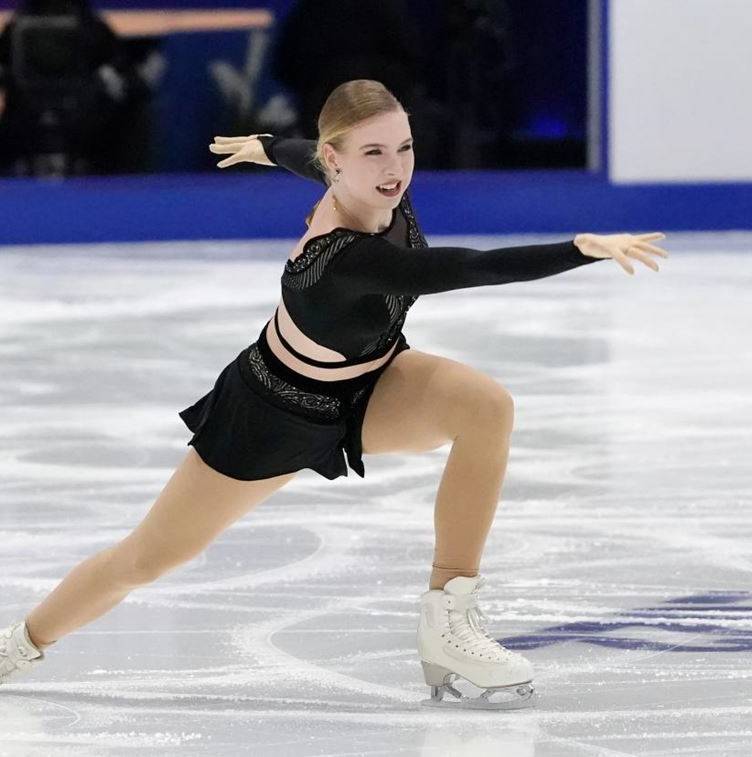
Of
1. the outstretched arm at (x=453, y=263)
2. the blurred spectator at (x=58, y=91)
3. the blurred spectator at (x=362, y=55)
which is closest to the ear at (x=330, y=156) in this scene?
the outstretched arm at (x=453, y=263)

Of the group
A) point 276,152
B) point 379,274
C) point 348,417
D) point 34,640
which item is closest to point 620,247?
point 379,274

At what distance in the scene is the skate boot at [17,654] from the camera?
2359 mm

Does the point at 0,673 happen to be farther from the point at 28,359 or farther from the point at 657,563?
the point at 28,359

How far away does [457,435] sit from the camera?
89.0 inches

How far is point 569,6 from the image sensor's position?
10.6 m

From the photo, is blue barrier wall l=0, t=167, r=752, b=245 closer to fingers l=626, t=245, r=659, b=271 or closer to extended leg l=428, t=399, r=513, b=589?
extended leg l=428, t=399, r=513, b=589

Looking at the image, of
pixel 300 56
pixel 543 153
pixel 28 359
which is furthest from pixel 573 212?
pixel 28 359

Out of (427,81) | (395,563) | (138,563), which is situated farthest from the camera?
(427,81)

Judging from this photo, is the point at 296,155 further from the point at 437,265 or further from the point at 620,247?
the point at 620,247

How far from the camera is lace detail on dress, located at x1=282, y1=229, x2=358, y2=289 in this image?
→ 2.19 meters

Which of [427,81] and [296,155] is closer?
[296,155]

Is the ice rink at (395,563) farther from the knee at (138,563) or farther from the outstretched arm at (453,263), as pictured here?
the outstretched arm at (453,263)

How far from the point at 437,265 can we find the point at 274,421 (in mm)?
347

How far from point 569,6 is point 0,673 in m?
8.85
